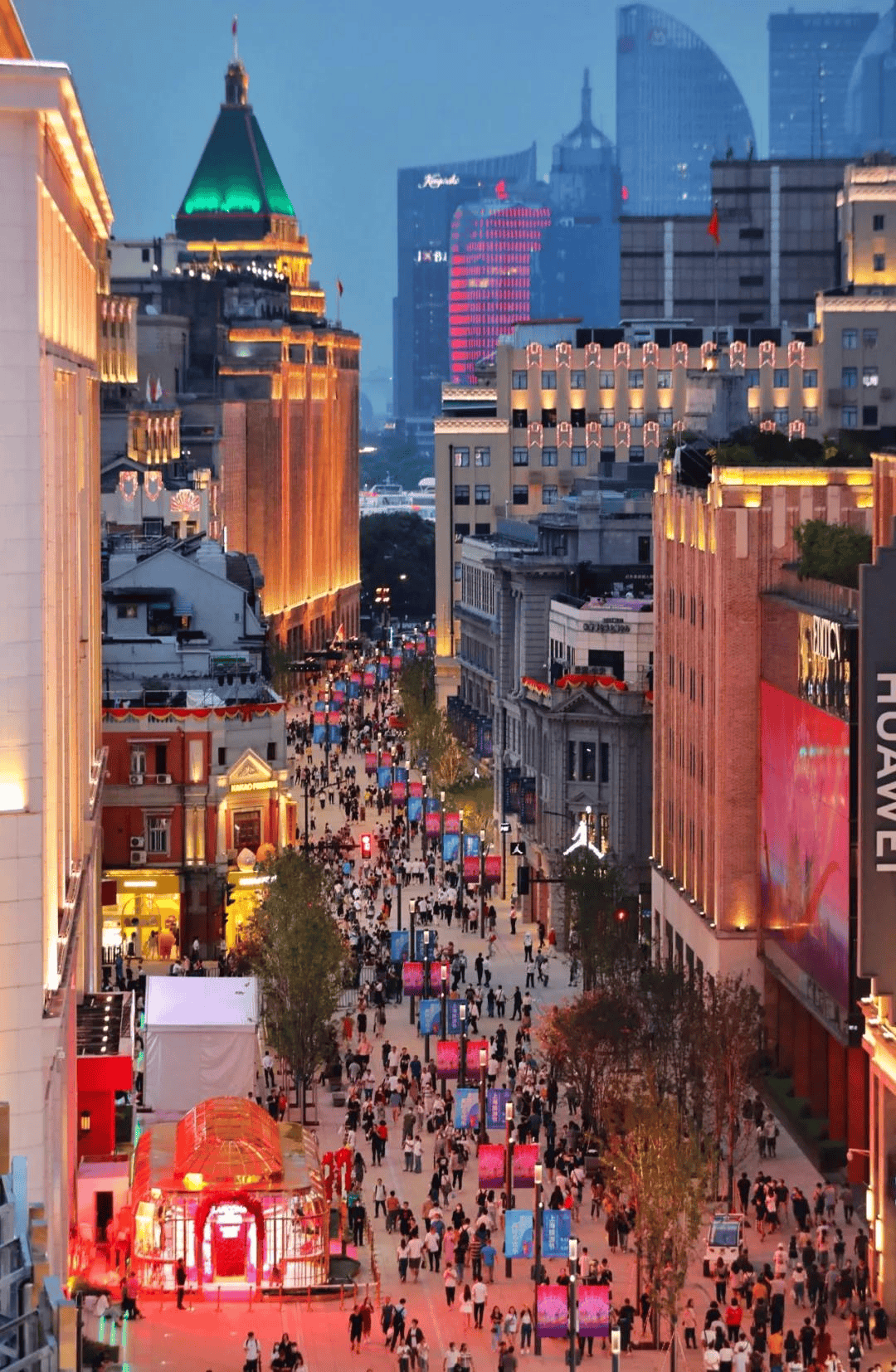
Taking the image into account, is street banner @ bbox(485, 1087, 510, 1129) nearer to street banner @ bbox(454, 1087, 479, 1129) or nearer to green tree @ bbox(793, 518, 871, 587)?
street banner @ bbox(454, 1087, 479, 1129)

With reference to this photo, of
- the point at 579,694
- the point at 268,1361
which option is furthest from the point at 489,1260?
the point at 579,694

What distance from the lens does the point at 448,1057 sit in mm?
63406

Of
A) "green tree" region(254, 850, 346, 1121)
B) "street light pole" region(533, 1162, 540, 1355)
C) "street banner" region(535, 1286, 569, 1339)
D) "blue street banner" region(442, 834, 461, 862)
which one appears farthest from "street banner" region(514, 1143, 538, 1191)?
"blue street banner" region(442, 834, 461, 862)

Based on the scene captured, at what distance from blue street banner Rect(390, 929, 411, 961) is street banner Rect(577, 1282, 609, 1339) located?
3058 centimetres

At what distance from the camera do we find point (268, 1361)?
4725 centimetres

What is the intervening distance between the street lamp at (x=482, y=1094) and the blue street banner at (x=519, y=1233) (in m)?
8.66

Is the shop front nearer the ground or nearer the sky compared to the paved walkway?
nearer the sky

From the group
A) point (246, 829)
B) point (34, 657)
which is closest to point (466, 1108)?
point (34, 657)

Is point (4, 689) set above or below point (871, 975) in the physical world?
above

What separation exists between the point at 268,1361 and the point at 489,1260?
592cm

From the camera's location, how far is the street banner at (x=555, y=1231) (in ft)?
162

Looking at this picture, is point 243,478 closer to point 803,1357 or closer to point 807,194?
point 807,194

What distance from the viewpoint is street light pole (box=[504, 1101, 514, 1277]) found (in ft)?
175

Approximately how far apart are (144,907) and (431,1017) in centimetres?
1818
